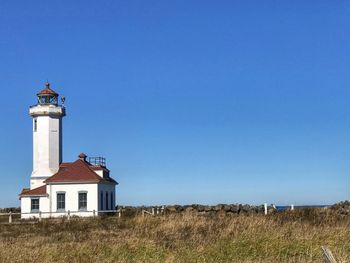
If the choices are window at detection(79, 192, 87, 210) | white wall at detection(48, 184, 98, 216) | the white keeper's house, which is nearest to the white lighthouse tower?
the white keeper's house

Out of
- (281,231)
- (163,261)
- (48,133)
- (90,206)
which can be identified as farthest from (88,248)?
(48,133)

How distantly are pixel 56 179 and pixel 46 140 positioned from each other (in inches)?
174

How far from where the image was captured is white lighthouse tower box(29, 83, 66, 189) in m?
50.7

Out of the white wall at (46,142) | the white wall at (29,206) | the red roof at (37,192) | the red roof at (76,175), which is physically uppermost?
the white wall at (46,142)

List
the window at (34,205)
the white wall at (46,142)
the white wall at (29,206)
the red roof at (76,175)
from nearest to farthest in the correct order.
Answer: the white wall at (29,206), the red roof at (76,175), the window at (34,205), the white wall at (46,142)

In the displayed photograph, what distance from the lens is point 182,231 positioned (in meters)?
21.7

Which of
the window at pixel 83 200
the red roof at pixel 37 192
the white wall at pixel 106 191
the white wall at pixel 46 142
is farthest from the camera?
the white wall at pixel 46 142

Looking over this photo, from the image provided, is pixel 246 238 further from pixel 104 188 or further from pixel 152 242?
pixel 104 188

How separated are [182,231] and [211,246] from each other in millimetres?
6535

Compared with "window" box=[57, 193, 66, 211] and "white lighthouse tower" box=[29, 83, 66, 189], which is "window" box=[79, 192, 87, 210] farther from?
"white lighthouse tower" box=[29, 83, 66, 189]

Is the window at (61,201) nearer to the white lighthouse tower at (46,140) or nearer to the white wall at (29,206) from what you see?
the white wall at (29,206)

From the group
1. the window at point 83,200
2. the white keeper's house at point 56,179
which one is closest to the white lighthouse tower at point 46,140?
the white keeper's house at point 56,179

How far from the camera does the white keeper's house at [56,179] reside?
47.8 meters

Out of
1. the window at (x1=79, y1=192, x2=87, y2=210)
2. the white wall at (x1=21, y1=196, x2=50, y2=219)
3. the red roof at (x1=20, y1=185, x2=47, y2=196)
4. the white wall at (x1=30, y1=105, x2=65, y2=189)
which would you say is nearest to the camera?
the white wall at (x1=21, y1=196, x2=50, y2=219)
